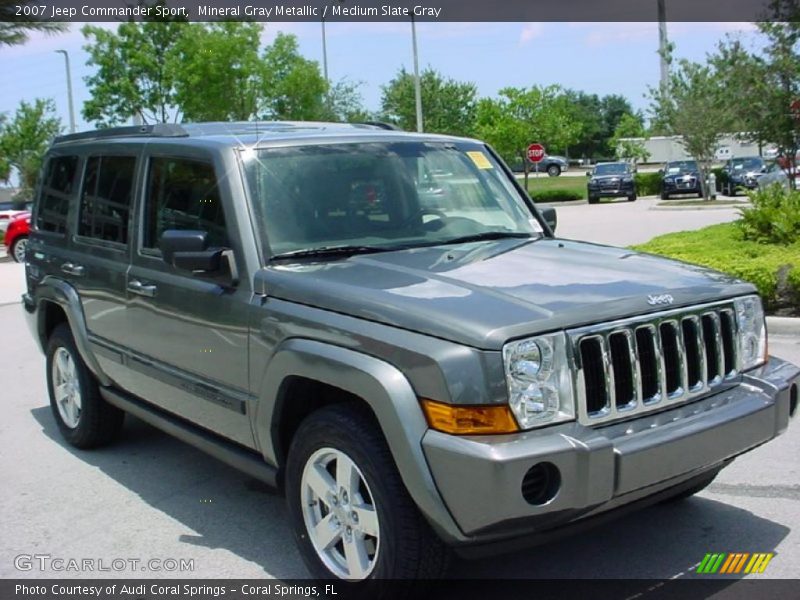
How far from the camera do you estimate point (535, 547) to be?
3.98m

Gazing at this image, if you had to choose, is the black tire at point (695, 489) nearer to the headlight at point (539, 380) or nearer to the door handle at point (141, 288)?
the headlight at point (539, 380)

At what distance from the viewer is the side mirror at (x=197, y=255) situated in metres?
4.23

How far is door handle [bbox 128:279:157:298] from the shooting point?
4906 mm

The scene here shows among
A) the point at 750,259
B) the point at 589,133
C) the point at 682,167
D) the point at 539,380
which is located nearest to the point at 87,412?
the point at 539,380

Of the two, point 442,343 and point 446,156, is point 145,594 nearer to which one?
point 442,343

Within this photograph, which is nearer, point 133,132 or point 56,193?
point 133,132

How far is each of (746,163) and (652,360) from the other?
34.8m

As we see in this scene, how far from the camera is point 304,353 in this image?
3.75m

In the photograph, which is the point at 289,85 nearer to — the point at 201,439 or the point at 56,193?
the point at 56,193

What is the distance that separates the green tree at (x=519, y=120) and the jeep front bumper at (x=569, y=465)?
38666mm

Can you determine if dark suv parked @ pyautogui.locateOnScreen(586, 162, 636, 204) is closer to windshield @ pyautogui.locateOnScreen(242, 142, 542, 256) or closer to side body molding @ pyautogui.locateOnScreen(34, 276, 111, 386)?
side body molding @ pyautogui.locateOnScreen(34, 276, 111, 386)

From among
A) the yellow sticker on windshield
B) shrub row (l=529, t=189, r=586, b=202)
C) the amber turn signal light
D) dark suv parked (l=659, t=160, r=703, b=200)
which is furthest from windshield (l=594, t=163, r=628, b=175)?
the amber turn signal light

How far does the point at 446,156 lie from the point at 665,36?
3444cm

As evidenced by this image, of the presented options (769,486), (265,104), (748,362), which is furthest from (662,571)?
(265,104)
